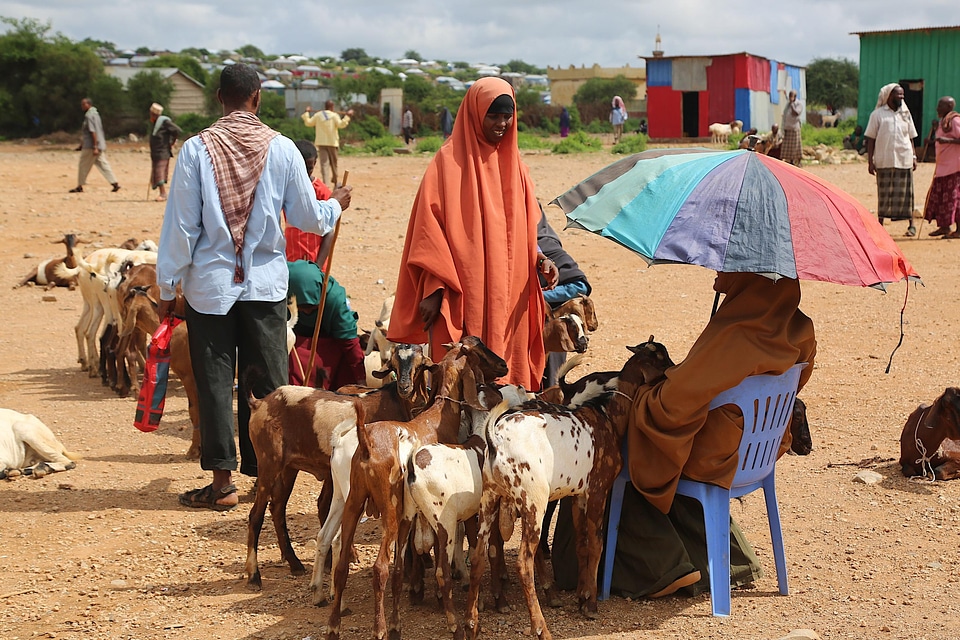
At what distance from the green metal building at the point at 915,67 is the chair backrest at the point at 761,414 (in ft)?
88.8

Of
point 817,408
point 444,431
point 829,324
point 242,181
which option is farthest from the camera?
point 829,324

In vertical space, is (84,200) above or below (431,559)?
above

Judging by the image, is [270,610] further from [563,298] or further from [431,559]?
[563,298]

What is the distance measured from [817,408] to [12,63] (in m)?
41.5


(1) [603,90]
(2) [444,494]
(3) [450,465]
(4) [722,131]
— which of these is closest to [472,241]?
(3) [450,465]

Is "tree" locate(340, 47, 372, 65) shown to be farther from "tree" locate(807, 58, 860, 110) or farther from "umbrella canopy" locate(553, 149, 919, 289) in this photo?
"umbrella canopy" locate(553, 149, 919, 289)

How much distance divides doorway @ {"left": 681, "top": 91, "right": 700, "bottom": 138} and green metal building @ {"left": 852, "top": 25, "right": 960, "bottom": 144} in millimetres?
9462

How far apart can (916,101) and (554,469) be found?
2996cm

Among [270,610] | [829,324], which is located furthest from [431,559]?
[829,324]

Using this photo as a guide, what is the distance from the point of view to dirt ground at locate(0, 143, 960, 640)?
449 centimetres

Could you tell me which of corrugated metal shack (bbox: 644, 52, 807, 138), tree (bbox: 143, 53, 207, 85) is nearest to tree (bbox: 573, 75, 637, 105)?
tree (bbox: 143, 53, 207, 85)

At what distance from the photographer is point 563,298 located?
20.8ft

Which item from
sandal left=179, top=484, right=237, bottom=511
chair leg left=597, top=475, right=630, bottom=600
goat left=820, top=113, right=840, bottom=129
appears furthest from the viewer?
goat left=820, top=113, right=840, bottom=129

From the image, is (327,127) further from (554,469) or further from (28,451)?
(554,469)
